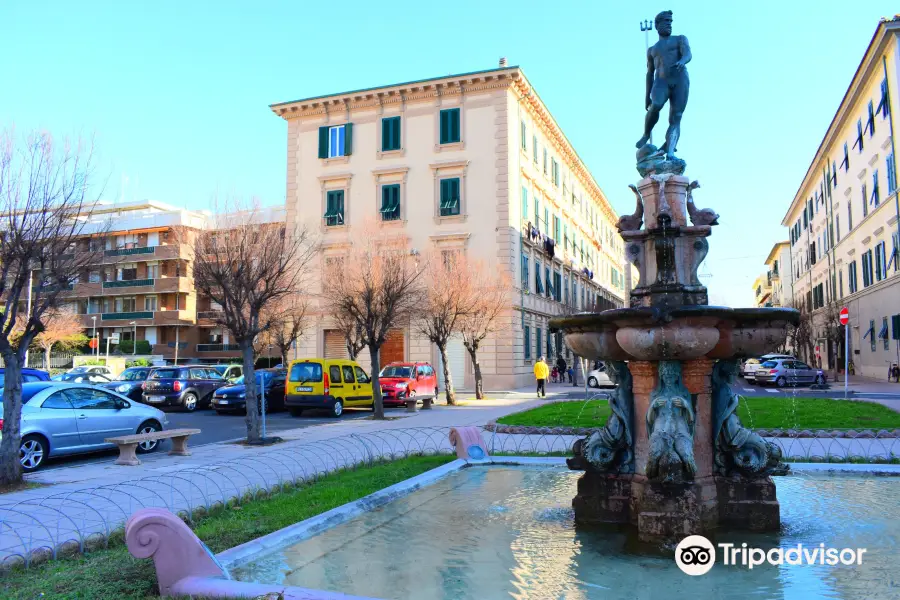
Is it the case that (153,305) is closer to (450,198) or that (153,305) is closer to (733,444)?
(450,198)

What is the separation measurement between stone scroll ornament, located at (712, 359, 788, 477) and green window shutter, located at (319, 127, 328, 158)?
32.0m

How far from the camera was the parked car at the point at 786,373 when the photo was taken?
30.3m

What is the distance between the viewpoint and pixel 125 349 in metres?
52.8

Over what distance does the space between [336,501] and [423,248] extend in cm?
2645

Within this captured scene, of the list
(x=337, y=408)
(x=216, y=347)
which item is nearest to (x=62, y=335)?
(x=216, y=347)

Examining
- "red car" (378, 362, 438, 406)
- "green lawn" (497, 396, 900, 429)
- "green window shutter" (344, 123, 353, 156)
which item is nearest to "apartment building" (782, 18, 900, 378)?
"green lawn" (497, 396, 900, 429)

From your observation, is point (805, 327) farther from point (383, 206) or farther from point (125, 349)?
point (125, 349)

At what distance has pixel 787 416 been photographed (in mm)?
15508

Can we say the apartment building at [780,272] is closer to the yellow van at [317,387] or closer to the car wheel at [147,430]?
the yellow van at [317,387]

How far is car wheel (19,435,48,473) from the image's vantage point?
11.4 metres

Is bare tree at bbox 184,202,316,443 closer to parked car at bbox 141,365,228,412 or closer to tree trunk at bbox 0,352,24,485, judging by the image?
tree trunk at bbox 0,352,24,485

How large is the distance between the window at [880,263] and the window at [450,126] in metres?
20.8

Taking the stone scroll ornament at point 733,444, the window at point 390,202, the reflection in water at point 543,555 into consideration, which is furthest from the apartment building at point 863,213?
the stone scroll ornament at point 733,444

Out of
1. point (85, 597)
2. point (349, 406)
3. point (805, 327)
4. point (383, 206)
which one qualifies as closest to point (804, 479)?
point (85, 597)
